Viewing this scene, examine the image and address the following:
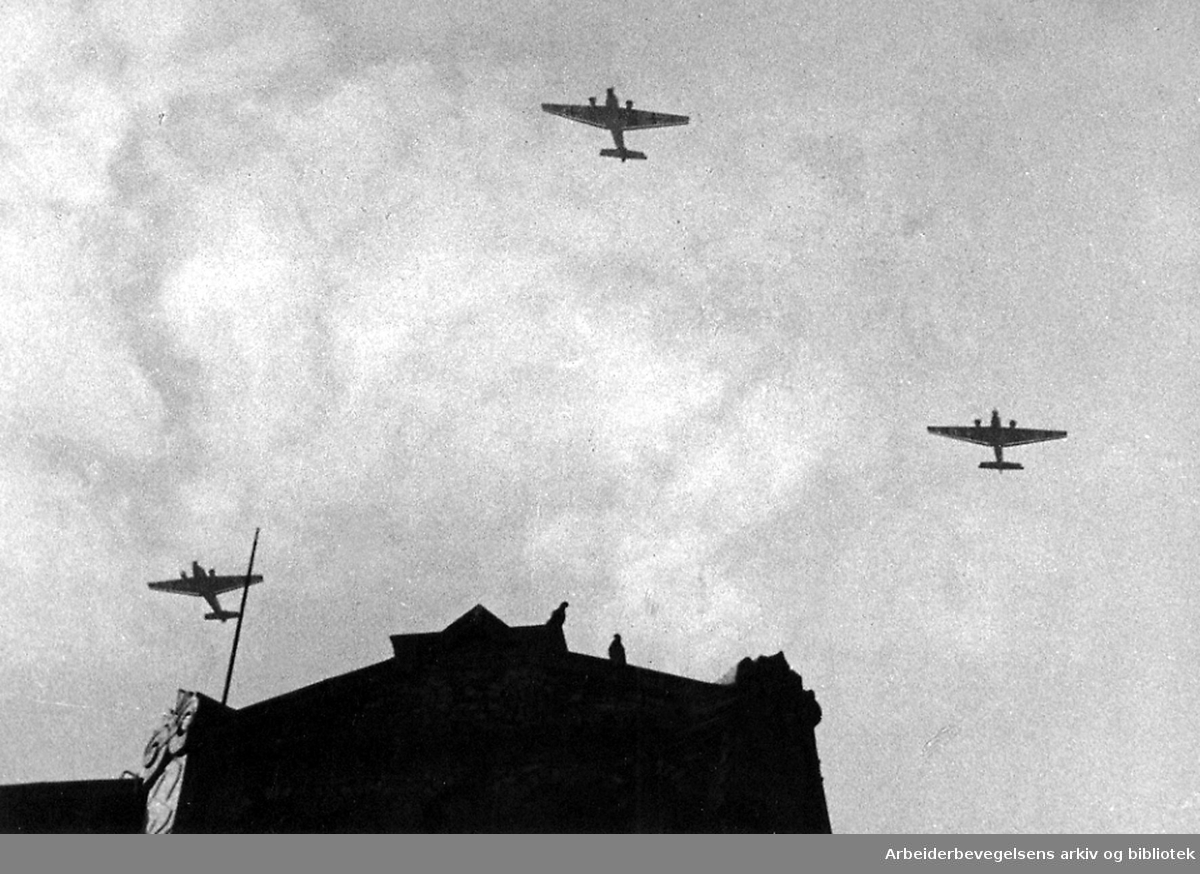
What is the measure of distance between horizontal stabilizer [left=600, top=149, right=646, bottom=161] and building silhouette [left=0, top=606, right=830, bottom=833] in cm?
3027

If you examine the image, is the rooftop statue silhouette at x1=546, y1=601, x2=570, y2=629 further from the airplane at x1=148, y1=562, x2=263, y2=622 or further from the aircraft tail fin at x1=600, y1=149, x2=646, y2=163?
the aircraft tail fin at x1=600, y1=149, x2=646, y2=163

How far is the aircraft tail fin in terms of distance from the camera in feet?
138

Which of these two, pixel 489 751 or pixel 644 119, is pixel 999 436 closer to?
pixel 644 119

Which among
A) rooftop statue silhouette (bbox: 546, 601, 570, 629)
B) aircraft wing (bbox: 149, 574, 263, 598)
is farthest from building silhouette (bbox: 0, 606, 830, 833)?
aircraft wing (bbox: 149, 574, 263, 598)

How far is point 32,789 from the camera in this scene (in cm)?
1517

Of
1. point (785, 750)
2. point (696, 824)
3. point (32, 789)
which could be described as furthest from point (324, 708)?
point (785, 750)

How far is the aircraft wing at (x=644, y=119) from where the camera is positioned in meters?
42.0

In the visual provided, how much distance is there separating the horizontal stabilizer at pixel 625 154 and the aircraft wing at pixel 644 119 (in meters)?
1.20

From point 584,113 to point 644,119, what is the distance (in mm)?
3047

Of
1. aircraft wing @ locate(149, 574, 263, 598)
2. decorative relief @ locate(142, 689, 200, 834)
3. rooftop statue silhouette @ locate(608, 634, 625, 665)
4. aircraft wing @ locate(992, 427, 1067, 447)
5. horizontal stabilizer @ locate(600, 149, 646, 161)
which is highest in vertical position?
horizontal stabilizer @ locate(600, 149, 646, 161)

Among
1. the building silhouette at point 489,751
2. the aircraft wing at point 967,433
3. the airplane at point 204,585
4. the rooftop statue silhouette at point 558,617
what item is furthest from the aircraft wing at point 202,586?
the aircraft wing at point 967,433

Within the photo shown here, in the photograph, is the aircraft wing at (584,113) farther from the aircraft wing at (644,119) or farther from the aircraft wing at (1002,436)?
the aircraft wing at (1002,436)

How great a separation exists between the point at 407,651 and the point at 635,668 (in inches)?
141

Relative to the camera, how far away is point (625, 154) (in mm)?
41938
